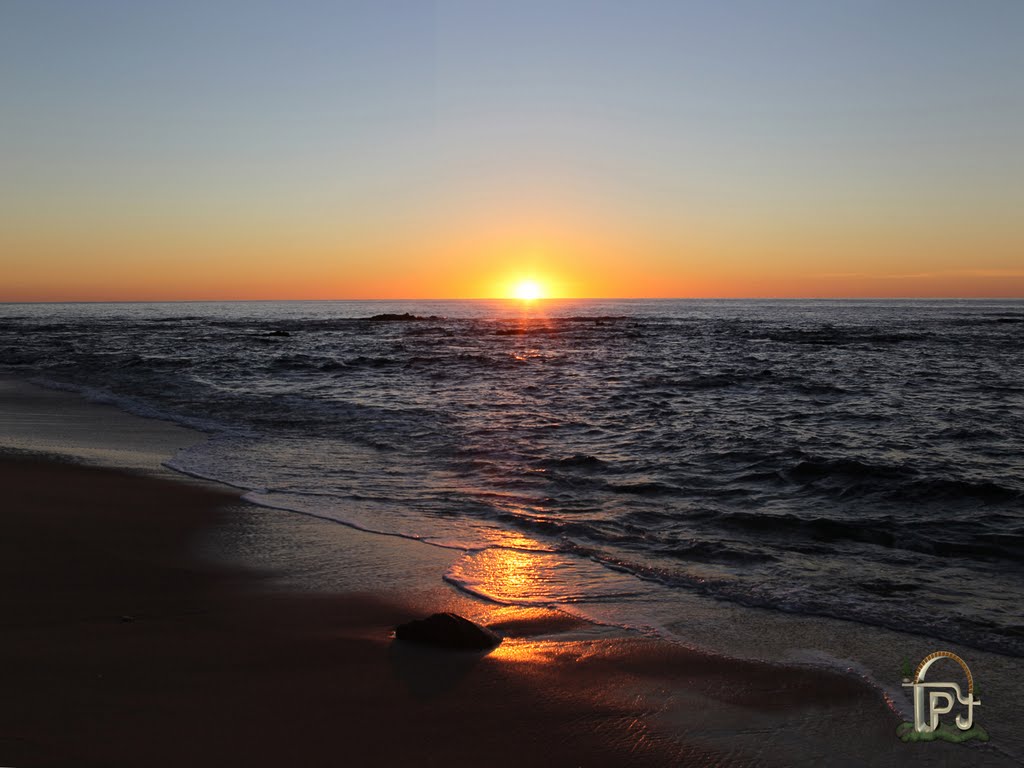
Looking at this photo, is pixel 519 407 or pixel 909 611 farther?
pixel 519 407

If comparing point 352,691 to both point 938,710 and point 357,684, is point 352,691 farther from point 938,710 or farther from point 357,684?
point 938,710

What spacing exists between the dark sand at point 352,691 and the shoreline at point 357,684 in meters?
0.01

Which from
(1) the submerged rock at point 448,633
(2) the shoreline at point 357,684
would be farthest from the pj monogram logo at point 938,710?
(1) the submerged rock at point 448,633

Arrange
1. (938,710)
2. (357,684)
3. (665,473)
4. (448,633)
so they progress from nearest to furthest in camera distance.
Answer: (938,710), (357,684), (448,633), (665,473)

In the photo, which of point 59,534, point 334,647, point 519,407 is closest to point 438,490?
point 59,534

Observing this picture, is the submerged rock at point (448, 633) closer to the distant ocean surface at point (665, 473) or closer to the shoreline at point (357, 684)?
the shoreline at point (357, 684)

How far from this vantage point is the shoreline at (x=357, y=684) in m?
3.54

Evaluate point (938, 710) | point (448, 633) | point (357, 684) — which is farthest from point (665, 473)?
point (357, 684)

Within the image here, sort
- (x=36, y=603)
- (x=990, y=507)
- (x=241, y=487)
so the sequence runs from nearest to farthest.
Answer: (x=36, y=603)
(x=990, y=507)
(x=241, y=487)

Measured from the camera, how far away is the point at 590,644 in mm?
4953

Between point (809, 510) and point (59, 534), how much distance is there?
7.98 m

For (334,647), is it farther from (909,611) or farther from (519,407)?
(519,407)

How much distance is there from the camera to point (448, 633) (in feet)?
15.6

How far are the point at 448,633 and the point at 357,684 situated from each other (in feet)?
2.40
